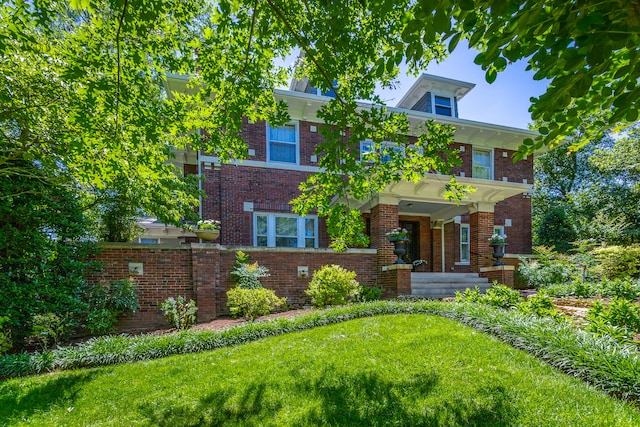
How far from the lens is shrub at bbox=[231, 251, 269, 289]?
8.28 meters

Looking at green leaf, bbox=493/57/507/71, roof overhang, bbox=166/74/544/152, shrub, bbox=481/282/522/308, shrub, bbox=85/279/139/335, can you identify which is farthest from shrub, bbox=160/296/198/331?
green leaf, bbox=493/57/507/71

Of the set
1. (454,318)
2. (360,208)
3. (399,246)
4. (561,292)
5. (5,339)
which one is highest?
(360,208)

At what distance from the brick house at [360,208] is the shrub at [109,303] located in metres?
0.49

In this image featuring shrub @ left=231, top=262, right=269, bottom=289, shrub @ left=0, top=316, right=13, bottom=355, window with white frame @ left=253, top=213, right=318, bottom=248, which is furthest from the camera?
window with white frame @ left=253, top=213, right=318, bottom=248

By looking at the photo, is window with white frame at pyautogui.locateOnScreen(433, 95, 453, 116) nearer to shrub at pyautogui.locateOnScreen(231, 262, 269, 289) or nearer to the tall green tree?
the tall green tree

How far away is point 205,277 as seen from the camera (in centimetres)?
789

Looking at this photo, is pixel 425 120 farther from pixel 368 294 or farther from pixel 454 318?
pixel 454 318

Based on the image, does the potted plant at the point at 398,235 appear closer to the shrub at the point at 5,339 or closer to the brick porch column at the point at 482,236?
the brick porch column at the point at 482,236

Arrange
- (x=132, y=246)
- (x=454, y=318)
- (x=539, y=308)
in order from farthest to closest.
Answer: (x=132, y=246) → (x=454, y=318) → (x=539, y=308)

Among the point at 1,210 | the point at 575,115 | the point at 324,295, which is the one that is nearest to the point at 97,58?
the point at 1,210

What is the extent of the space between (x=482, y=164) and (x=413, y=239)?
476 cm

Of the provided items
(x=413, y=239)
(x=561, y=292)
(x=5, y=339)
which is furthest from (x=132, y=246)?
(x=561, y=292)

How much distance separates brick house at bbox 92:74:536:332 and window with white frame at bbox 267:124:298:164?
0.04 m

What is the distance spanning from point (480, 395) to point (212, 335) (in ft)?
14.4
